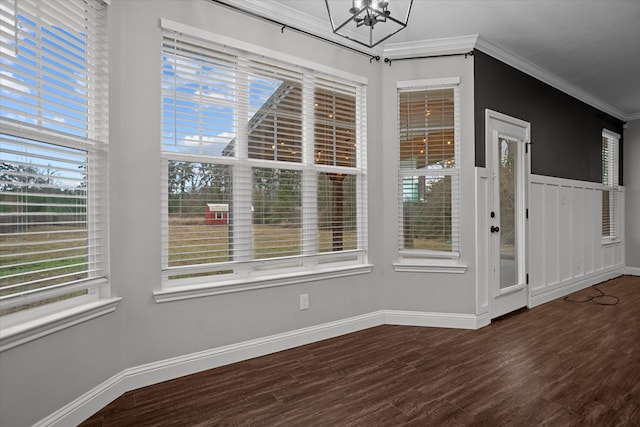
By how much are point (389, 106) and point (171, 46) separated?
2.05 meters

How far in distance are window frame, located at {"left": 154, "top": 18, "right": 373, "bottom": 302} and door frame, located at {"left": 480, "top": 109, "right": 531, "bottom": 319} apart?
4.21 ft

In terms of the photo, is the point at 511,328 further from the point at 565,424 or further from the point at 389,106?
the point at 389,106

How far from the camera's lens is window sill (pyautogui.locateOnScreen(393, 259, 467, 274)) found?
11.4 feet

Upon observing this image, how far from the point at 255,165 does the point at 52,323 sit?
1630mm

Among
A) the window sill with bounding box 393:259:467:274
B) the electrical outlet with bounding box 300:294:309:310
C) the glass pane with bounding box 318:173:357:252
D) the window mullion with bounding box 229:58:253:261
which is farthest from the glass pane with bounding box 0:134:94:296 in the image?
the window sill with bounding box 393:259:467:274

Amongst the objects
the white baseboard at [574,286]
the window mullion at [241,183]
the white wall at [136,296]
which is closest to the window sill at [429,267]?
the white wall at [136,296]

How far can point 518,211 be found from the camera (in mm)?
4066

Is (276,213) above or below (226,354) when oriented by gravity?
above

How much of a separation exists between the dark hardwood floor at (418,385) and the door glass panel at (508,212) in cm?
75

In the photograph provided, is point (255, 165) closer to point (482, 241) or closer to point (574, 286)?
point (482, 241)

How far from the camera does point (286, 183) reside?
3.04 meters

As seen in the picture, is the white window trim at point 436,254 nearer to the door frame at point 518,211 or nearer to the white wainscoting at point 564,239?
the door frame at point 518,211

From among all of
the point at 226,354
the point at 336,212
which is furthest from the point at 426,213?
the point at 226,354

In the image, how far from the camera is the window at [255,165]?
99.0 inches
